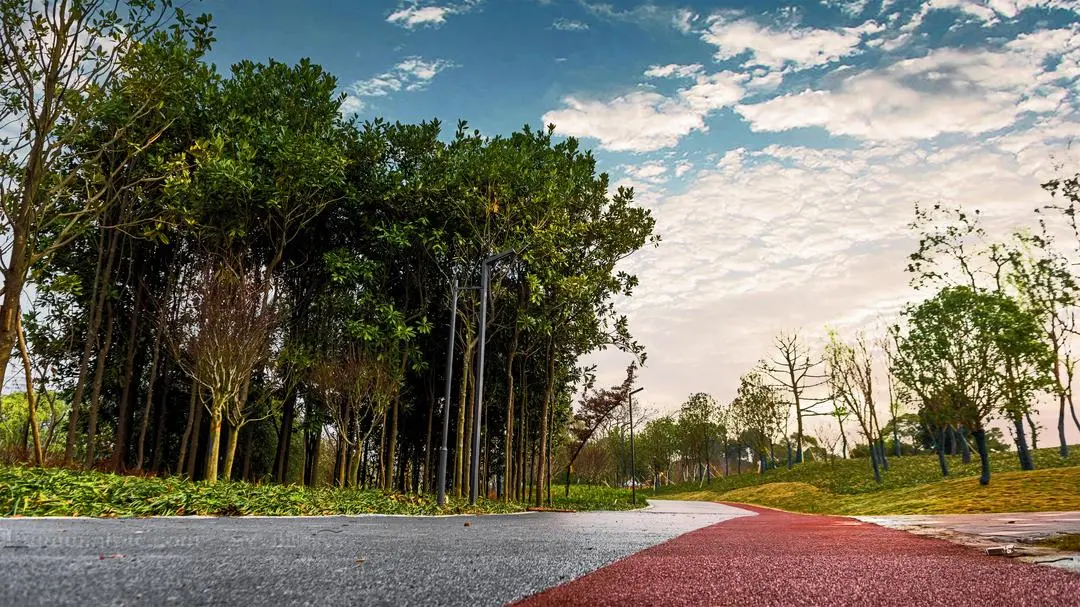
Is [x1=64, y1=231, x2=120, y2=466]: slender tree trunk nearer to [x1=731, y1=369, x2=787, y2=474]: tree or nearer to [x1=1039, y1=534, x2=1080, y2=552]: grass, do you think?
[x1=1039, y1=534, x2=1080, y2=552]: grass

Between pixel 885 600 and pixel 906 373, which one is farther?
pixel 906 373

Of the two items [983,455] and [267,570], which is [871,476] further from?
[267,570]

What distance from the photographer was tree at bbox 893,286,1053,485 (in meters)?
26.5

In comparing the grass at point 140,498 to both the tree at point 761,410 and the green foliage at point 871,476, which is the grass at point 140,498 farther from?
the tree at point 761,410

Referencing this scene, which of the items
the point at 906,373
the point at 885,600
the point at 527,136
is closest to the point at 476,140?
the point at 527,136

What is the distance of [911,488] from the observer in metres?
27.3

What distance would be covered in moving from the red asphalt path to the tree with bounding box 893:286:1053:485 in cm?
2712

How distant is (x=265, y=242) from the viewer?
19.4 meters

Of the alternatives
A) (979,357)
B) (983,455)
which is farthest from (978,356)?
(983,455)

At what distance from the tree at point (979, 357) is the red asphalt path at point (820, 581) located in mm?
27124

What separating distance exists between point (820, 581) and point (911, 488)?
95.3 ft

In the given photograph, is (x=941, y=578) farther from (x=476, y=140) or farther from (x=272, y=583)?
(x=476, y=140)

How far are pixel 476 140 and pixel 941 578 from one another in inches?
704

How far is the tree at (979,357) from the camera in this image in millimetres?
26500
